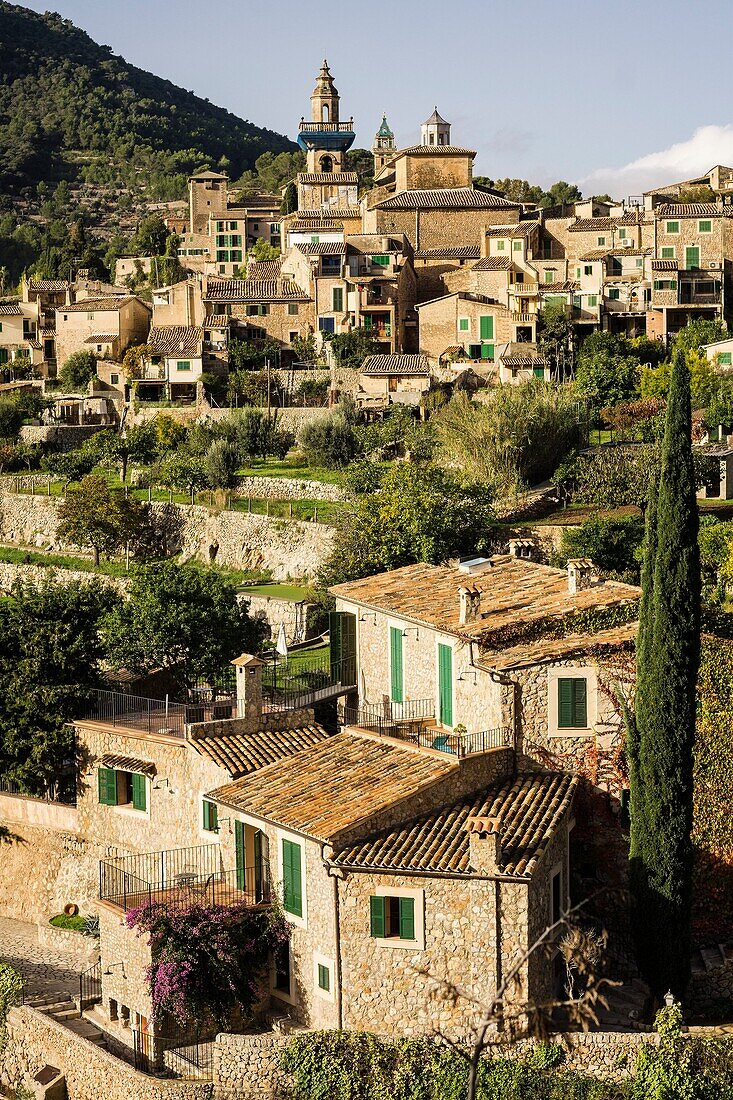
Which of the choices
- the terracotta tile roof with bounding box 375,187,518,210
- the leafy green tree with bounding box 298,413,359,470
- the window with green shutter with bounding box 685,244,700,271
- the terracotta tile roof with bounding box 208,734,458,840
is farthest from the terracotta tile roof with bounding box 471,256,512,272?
the terracotta tile roof with bounding box 208,734,458,840

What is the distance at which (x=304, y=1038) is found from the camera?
20.1 meters

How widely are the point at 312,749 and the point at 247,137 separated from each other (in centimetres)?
17907

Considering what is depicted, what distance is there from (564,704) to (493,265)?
45.2 m

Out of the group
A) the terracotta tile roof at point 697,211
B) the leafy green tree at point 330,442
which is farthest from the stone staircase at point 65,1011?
the terracotta tile roof at point 697,211

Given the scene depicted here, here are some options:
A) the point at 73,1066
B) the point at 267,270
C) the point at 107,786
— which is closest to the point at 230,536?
the point at 107,786

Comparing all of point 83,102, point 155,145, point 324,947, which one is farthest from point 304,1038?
point 83,102

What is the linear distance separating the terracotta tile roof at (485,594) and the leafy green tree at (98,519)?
74.4 ft

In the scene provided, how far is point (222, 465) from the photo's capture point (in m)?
51.8

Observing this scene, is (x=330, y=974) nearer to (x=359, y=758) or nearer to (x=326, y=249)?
(x=359, y=758)

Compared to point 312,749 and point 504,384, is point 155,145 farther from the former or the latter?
point 312,749

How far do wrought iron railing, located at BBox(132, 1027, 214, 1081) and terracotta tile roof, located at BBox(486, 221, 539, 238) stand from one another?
50.6 meters

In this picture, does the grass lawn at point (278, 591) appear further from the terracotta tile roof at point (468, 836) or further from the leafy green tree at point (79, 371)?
the leafy green tree at point (79, 371)

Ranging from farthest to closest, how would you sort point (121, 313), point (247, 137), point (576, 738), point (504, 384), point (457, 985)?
1. point (247, 137)
2. point (121, 313)
3. point (504, 384)
4. point (576, 738)
5. point (457, 985)

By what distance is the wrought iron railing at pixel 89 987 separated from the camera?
22828 millimetres
